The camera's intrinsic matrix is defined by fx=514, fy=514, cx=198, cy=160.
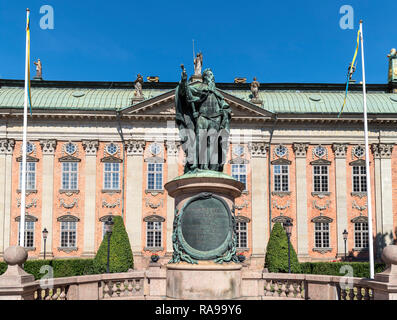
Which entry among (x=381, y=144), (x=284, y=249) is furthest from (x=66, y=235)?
(x=381, y=144)

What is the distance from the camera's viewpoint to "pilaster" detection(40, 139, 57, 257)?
4203 cm

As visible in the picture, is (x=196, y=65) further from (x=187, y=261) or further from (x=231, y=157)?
(x=187, y=261)

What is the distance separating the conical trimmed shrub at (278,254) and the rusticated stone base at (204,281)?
21.8m

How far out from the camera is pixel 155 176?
143 feet

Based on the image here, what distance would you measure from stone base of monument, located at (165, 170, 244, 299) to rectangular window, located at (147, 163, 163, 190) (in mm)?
30701

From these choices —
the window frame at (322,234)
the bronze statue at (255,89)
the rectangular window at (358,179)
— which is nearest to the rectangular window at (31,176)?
the bronze statue at (255,89)

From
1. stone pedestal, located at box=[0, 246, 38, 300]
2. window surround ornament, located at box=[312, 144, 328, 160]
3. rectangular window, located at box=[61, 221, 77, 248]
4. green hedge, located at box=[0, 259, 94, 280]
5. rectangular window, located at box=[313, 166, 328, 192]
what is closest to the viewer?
stone pedestal, located at box=[0, 246, 38, 300]

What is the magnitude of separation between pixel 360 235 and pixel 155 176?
1798 centimetres

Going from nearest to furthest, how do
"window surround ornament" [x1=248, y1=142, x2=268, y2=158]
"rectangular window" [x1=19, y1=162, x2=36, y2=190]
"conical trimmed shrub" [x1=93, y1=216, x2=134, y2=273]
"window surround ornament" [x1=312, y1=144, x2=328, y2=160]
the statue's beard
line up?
the statue's beard, "conical trimmed shrub" [x1=93, y1=216, x2=134, y2=273], "rectangular window" [x1=19, y1=162, x2=36, y2=190], "window surround ornament" [x1=248, y1=142, x2=268, y2=158], "window surround ornament" [x1=312, y1=144, x2=328, y2=160]

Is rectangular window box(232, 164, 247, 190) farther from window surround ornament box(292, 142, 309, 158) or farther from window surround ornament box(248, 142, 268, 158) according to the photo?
window surround ornament box(292, 142, 309, 158)

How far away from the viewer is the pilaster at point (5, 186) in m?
42.0

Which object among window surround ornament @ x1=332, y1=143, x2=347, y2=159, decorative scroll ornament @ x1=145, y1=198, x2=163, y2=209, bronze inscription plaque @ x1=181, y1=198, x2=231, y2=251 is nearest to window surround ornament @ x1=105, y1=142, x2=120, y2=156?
decorative scroll ornament @ x1=145, y1=198, x2=163, y2=209

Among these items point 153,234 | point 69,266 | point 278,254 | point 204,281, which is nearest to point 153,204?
point 153,234
